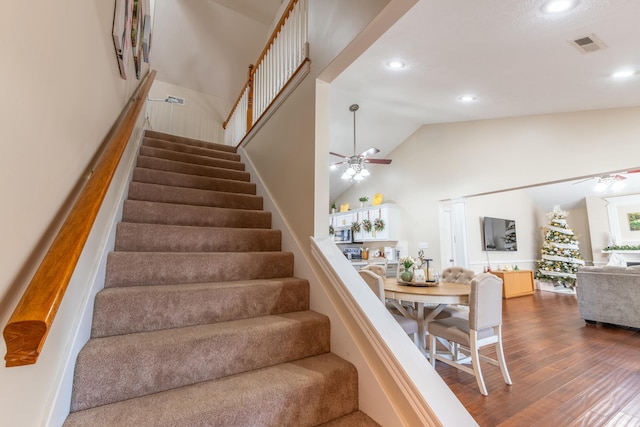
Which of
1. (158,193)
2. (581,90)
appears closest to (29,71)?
(158,193)

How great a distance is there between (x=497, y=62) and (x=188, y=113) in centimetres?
569

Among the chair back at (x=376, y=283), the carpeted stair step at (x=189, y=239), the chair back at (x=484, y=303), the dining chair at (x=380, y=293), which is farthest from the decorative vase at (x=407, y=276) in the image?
the carpeted stair step at (x=189, y=239)

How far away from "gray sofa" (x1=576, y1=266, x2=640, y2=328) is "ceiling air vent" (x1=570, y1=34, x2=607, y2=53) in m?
3.08

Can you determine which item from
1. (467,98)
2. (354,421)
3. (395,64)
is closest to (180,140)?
(395,64)

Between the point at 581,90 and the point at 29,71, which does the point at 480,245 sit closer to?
the point at 581,90

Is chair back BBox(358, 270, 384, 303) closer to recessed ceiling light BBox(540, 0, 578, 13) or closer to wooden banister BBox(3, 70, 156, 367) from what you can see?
wooden banister BBox(3, 70, 156, 367)

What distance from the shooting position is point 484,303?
2355 mm

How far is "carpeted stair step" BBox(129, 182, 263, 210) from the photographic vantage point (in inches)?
95.0

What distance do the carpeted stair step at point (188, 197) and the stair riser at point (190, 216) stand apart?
24cm

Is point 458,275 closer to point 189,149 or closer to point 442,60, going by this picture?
point 442,60

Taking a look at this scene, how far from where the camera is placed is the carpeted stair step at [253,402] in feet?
3.45

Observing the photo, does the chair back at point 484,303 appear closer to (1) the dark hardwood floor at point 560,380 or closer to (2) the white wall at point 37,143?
(1) the dark hardwood floor at point 560,380

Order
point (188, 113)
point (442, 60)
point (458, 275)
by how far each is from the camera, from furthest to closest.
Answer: point (188, 113), point (458, 275), point (442, 60)

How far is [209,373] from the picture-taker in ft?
4.34
